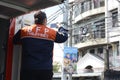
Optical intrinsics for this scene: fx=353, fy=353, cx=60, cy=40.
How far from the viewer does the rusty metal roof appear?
11.8 ft

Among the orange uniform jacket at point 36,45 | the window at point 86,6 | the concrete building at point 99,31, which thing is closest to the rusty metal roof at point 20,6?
the orange uniform jacket at point 36,45

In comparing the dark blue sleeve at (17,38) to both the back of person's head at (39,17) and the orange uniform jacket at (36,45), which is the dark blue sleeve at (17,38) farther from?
the back of person's head at (39,17)

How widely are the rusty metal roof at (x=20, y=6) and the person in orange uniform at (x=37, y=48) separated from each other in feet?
0.32

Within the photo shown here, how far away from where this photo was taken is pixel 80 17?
3394cm

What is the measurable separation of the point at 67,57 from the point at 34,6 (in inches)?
561

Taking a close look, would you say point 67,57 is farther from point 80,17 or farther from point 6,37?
point 80,17

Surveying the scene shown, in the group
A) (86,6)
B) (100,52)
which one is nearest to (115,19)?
(100,52)

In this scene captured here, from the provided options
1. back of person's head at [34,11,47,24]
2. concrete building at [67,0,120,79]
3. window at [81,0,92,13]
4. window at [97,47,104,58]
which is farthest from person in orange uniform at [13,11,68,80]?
window at [81,0,92,13]

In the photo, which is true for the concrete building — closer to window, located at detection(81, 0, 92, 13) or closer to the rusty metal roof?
window, located at detection(81, 0, 92, 13)

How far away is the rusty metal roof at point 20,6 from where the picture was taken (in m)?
3.61

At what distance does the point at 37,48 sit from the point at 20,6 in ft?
1.58

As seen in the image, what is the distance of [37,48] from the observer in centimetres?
367

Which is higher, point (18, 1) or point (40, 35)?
point (18, 1)

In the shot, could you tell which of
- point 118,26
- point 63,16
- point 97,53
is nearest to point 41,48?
point 63,16
